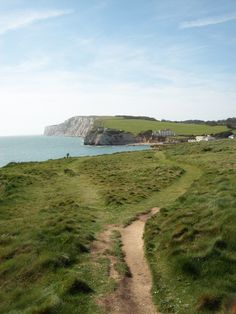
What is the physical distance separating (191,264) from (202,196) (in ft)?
34.3

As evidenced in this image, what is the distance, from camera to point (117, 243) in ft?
68.4

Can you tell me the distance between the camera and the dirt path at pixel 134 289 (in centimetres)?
1361

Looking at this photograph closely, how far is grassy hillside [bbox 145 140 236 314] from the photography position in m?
13.6

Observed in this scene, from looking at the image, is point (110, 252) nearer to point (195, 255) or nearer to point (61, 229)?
point (61, 229)

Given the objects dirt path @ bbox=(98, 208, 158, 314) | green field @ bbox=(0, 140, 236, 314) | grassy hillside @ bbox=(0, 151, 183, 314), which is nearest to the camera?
dirt path @ bbox=(98, 208, 158, 314)

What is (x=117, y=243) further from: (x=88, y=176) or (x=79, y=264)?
(x=88, y=176)

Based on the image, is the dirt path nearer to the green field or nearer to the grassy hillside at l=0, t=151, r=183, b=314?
the green field

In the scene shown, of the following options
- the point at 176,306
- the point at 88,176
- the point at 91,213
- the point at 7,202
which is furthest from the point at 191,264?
the point at 88,176

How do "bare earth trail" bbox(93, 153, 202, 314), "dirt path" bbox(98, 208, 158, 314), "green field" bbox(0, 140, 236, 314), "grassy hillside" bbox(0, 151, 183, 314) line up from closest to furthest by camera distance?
1. "dirt path" bbox(98, 208, 158, 314)
2. "bare earth trail" bbox(93, 153, 202, 314)
3. "green field" bbox(0, 140, 236, 314)
4. "grassy hillside" bbox(0, 151, 183, 314)

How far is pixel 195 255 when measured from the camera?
16516mm

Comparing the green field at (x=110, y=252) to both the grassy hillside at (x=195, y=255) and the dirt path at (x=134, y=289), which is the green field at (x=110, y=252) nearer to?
the grassy hillside at (x=195, y=255)

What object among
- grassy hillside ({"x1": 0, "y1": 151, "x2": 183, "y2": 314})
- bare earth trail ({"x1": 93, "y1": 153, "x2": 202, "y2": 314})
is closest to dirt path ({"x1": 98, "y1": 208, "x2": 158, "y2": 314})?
bare earth trail ({"x1": 93, "y1": 153, "x2": 202, "y2": 314})

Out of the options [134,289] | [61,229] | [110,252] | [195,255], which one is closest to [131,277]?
[134,289]

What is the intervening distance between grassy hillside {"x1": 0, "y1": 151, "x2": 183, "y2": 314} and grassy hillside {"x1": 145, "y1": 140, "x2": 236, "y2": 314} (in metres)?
2.23
